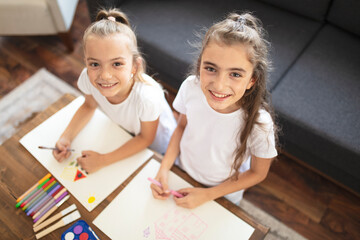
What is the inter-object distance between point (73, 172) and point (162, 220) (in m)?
0.35

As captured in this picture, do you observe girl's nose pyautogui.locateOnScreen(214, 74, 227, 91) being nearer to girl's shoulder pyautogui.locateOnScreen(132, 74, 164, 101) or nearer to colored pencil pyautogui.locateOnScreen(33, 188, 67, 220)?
girl's shoulder pyautogui.locateOnScreen(132, 74, 164, 101)

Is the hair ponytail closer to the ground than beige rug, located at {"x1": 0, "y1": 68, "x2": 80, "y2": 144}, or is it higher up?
higher up

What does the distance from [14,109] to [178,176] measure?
1.35m

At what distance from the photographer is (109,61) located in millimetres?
930

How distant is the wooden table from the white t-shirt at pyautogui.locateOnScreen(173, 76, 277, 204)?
0.41 ft

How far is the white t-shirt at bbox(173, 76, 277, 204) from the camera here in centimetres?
89

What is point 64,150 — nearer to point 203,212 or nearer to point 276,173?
point 203,212

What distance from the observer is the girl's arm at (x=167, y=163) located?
904mm

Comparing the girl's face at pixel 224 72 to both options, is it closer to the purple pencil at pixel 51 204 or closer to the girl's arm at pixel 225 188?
the girl's arm at pixel 225 188

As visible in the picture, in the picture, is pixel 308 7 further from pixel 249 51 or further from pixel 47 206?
pixel 47 206

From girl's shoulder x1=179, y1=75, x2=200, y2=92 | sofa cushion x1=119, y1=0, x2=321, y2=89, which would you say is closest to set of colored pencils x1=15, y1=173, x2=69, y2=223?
girl's shoulder x1=179, y1=75, x2=200, y2=92

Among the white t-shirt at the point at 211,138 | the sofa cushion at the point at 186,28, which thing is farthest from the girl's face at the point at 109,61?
the sofa cushion at the point at 186,28

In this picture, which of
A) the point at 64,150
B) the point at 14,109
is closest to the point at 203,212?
the point at 64,150

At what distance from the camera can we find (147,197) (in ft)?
3.00
